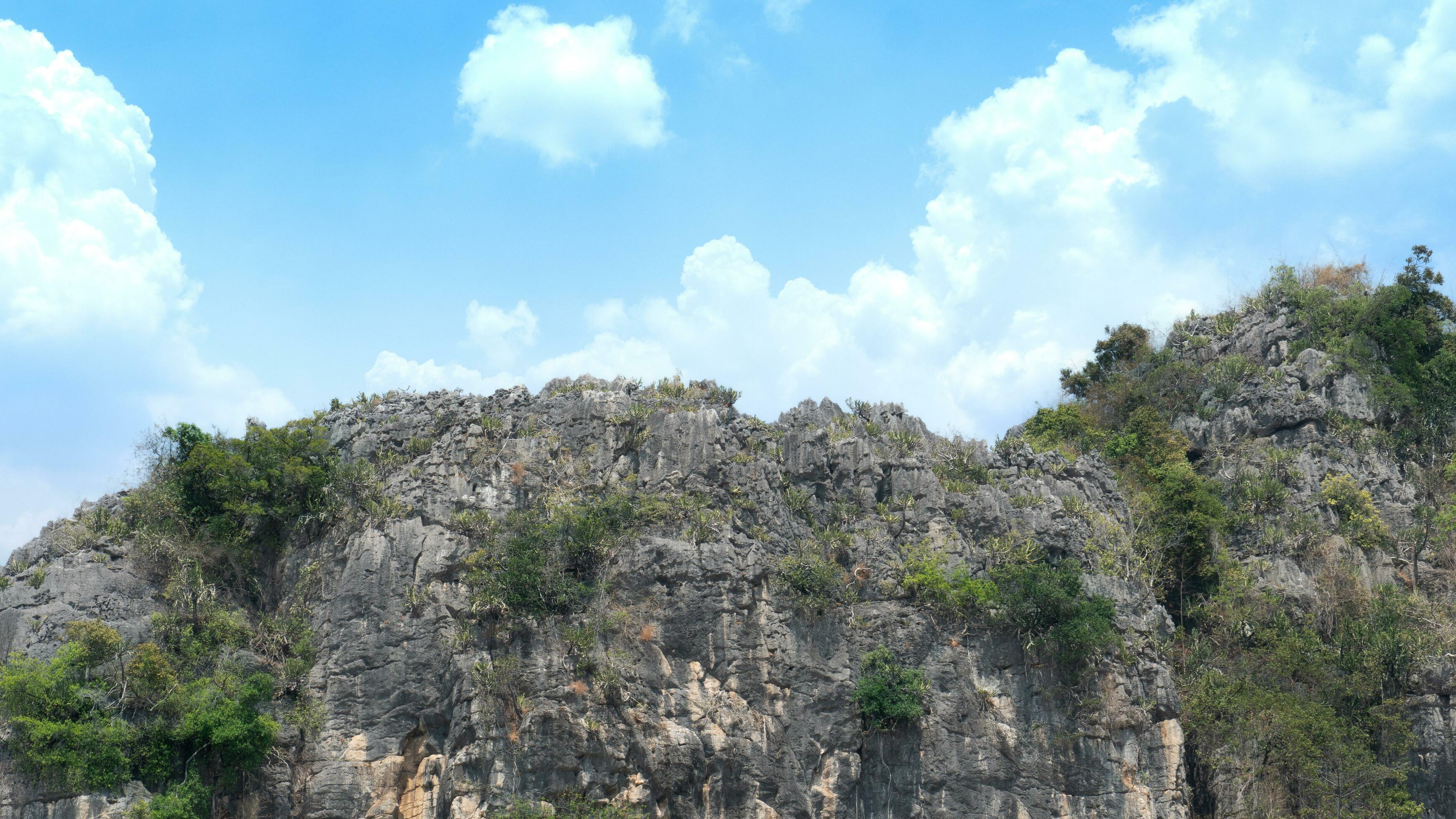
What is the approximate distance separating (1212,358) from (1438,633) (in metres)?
16.2

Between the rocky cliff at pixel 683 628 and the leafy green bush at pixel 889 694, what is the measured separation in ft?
0.91

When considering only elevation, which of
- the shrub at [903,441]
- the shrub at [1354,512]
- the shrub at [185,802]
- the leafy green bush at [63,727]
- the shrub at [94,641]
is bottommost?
the shrub at [185,802]

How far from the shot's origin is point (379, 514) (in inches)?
1368

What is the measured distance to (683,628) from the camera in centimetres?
3353

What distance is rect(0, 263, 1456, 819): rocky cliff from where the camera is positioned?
103ft

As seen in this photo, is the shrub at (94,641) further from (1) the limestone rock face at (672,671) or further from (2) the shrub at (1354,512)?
(2) the shrub at (1354,512)

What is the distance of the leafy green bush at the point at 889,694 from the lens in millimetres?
33188

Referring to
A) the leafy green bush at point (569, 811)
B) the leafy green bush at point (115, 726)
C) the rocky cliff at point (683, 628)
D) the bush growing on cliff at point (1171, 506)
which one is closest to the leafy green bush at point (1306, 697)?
the rocky cliff at point (683, 628)

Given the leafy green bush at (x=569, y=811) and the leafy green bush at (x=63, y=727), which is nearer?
the leafy green bush at (x=63, y=727)

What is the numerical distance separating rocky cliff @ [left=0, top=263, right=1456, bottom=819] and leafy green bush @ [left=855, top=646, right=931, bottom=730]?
28 cm

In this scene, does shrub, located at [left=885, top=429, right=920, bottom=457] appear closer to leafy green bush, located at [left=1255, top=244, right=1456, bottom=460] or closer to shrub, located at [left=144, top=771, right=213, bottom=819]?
Answer: leafy green bush, located at [left=1255, top=244, right=1456, bottom=460]

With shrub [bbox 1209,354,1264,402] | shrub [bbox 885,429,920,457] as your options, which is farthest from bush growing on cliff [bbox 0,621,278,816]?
shrub [bbox 1209,354,1264,402]

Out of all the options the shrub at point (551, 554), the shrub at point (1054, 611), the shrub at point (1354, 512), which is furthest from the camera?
the shrub at point (1354, 512)

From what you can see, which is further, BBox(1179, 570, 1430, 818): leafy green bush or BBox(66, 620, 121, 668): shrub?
BBox(1179, 570, 1430, 818): leafy green bush
